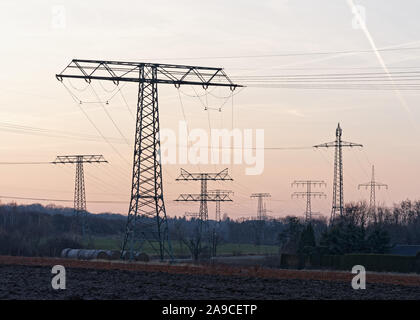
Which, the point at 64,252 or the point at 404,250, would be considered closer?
the point at 404,250

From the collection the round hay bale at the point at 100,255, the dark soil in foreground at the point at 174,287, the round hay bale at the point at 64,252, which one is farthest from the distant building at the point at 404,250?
the dark soil in foreground at the point at 174,287

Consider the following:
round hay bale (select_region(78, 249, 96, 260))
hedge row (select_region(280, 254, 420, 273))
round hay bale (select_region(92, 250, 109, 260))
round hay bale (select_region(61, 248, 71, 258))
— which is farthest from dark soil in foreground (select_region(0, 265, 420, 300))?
round hay bale (select_region(61, 248, 71, 258))

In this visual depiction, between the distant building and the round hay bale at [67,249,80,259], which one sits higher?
the distant building

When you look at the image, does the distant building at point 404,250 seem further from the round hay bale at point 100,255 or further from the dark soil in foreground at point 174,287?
the dark soil in foreground at point 174,287

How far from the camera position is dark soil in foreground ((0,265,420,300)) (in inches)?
1369

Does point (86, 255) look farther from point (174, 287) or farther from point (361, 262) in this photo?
point (174, 287)

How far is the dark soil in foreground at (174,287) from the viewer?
34.8m

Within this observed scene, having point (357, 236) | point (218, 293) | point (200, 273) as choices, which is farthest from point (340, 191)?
point (218, 293)

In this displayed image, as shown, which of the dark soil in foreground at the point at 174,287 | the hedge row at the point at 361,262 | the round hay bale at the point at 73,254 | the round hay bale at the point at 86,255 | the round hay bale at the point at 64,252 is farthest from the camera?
the round hay bale at the point at 64,252

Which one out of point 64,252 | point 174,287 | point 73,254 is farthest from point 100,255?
point 174,287

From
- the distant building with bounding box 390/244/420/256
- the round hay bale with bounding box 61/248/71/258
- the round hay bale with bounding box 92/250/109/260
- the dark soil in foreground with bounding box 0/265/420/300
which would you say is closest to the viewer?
the dark soil in foreground with bounding box 0/265/420/300

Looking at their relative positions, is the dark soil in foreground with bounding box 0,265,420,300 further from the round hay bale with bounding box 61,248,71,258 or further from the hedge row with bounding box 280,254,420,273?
the round hay bale with bounding box 61,248,71,258

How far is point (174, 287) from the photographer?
39.2 metres

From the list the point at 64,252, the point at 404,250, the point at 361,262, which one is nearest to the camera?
the point at 361,262
